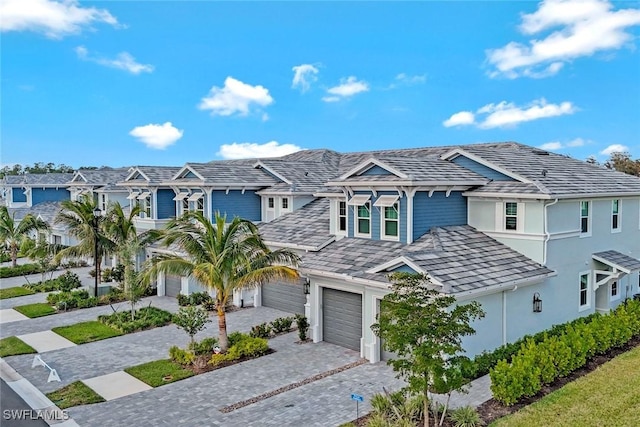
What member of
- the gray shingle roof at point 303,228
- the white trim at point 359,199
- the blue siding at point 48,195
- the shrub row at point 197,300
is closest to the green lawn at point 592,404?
the white trim at point 359,199

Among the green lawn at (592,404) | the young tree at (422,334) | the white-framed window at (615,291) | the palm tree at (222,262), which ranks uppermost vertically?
the palm tree at (222,262)

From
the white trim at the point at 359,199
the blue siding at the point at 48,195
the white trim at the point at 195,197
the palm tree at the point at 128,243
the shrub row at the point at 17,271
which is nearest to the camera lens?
the white trim at the point at 359,199

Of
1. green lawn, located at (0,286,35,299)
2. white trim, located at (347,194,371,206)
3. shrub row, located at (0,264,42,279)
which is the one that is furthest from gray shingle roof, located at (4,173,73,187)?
white trim, located at (347,194,371,206)

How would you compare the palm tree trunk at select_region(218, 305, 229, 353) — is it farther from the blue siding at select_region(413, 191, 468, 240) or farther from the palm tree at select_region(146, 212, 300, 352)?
the blue siding at select_region(413, 191, 468, 240)

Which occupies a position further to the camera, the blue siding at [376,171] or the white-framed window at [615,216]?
the white-framed window at [615,216]

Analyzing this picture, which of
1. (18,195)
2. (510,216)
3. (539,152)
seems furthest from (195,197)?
(18,195)

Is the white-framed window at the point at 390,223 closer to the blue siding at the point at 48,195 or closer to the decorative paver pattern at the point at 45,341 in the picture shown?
the decorative paver pattern at the point at 45,341

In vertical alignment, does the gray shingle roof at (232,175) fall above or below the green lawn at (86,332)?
above
